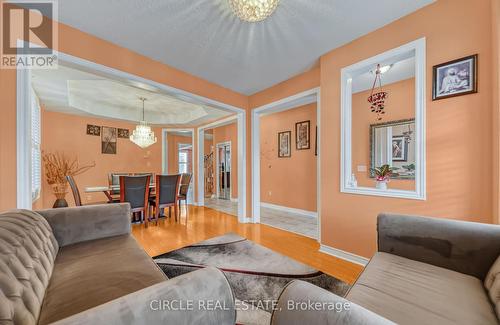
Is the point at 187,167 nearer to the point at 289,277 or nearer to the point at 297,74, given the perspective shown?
the point at 297,74

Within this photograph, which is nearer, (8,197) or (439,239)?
(439,239)

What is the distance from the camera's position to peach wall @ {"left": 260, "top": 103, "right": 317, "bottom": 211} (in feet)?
14.2

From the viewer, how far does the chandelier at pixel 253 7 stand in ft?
4.56

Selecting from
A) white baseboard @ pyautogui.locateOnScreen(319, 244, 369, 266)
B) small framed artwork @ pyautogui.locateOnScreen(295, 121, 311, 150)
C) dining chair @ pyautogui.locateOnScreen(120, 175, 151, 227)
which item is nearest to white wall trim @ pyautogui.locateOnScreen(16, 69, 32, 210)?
A: dining chair @ pyautogui.locateOnScreen(120, 175, 151, 227)

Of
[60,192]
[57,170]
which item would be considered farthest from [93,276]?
[57,170]

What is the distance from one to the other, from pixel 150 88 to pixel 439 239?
11.0ft

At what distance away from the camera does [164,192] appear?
3693 millimetres

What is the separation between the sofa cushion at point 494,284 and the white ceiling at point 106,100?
3.56 metres

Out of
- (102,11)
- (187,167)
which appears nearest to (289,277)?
(102,11)

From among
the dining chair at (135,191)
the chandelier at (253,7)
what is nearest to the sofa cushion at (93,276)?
the dining chair at (135,191)

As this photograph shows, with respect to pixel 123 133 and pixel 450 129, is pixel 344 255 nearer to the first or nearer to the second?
pixel 450 129

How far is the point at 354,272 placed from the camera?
2.02 meters

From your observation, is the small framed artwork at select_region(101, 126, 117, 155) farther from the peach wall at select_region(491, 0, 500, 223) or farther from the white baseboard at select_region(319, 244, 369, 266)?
the peach wall at select_region(491, 0, 500, 223)

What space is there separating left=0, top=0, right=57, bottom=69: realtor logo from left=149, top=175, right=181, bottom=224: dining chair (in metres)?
2.20
